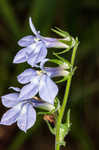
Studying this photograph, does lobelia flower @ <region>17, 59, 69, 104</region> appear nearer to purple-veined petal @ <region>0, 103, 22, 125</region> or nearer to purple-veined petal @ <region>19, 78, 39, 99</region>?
purple-veined petal @ <region>19, 78, 39, 99</region>

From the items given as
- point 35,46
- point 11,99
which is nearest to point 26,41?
point 35,46

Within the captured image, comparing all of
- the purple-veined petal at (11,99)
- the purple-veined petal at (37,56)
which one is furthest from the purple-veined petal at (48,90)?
the purple-veined petal at (11,99)

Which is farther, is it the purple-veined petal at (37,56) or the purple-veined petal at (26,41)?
the purple-veined petal at (26,41)

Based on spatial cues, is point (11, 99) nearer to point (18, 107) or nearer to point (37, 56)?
point (18, 107)

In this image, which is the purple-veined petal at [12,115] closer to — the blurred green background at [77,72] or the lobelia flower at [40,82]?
the lobelia flower at [40,82]

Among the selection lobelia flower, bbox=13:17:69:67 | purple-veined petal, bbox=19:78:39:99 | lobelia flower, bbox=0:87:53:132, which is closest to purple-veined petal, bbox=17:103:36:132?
lobelia flower, bbox=0:87:53:132
